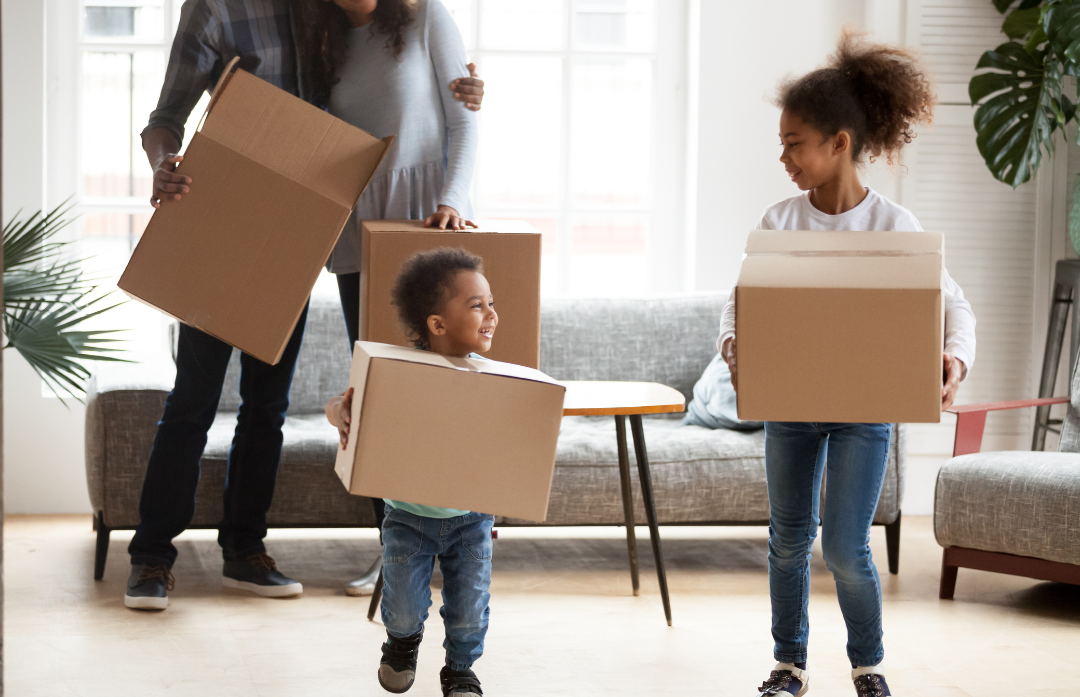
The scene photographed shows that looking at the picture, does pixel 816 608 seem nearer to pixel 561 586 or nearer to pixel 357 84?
pixel 561 586

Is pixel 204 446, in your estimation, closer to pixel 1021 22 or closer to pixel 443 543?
pixel 443 543

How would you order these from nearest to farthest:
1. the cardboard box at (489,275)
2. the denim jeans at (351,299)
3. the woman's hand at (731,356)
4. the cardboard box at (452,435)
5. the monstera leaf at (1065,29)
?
1. the cardboard box at (452,435)
2. the woman's hand at (731,356)
3. the cardboard box at (489,275)
4. the denim jeans at (351,299)
5. the monstera leaf at (1065,29)

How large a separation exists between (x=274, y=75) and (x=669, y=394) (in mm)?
1027

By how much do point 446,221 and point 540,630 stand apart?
90 cm

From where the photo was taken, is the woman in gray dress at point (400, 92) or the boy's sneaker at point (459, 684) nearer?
the boy's sneaker at point (459, 684)

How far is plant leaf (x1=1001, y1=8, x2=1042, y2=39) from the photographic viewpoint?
10.4 ft

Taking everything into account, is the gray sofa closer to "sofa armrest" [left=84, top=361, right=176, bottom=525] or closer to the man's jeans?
"sofa armrest" [left=84, top=361, right=176, bottom=525]

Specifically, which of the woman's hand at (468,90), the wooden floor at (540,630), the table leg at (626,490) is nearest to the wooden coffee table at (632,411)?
the table leg at (626,490)

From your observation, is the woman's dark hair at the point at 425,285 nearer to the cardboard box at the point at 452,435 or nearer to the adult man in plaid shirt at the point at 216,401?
the cardboard box at the point at 452,435

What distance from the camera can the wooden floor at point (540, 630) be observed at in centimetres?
189

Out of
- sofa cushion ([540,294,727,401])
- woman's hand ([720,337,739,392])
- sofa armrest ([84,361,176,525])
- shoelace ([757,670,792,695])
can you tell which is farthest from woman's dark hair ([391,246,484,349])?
sofa cushion ([540,294,727,401])

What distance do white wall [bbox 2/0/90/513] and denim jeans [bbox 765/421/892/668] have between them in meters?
2.36

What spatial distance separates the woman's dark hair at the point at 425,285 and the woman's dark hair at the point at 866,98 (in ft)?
1.87

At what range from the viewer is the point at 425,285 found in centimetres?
162
